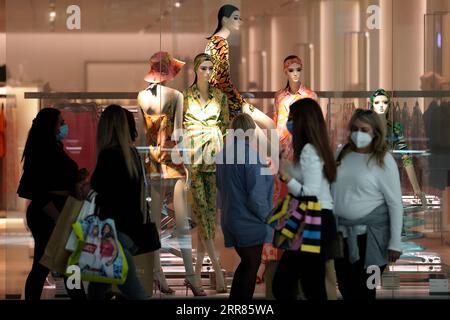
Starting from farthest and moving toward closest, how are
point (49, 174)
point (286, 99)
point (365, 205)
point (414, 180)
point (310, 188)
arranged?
point (414, 180) → point (286, 99) → point (49, 174) → point (365, 205) → point (310, 188)

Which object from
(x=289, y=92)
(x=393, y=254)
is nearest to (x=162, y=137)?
(x=289, y=92)

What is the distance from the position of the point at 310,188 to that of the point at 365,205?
0.42m

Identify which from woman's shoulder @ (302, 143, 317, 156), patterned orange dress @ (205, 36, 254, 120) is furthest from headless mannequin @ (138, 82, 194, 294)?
woman's shoulder @ (302, 143, 317, 156)

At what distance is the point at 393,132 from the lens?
10.8m

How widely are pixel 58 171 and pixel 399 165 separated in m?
2.46

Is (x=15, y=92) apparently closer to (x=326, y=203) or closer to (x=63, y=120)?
(x=63, y=120)

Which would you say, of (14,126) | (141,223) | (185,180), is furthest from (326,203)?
(14,126)

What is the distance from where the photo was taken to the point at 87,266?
916 centimetres

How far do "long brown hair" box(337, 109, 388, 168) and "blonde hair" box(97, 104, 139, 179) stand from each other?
47.9 inches

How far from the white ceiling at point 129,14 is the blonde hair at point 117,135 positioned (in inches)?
60.2

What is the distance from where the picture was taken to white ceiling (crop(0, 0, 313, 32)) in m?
10.7

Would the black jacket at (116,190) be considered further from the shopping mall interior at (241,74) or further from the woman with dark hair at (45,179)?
the shopping mall interior at (241,74)

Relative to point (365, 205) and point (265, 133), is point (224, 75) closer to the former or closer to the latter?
point (265, 133)

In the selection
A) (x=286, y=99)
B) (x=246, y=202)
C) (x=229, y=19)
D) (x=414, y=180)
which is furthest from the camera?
(x=414, y=180)
